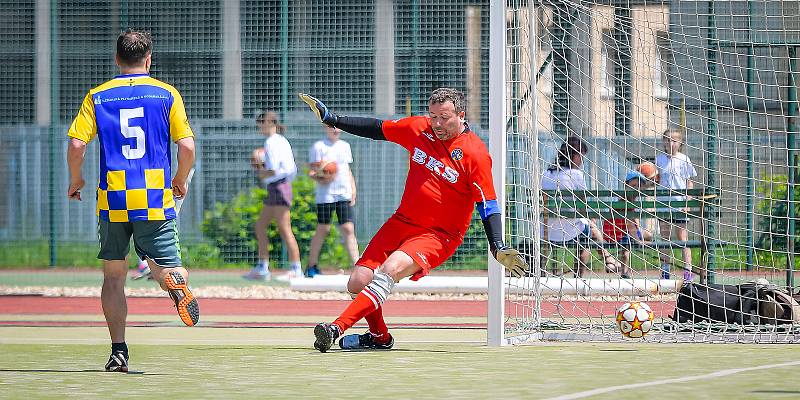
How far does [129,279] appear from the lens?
16797 mm

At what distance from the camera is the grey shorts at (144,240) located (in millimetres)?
7715

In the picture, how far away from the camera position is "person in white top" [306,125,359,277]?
1603 centimetres

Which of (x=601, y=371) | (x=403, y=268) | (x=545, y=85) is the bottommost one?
(x=601, y=371)

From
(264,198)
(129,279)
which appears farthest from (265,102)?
(129,279)

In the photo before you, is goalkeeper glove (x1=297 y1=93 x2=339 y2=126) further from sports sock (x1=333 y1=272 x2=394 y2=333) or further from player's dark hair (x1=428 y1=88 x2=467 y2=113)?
sports sock (x1=333 y1=272 x2=394 y2=333)

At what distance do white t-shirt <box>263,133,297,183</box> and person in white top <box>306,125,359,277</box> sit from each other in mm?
441

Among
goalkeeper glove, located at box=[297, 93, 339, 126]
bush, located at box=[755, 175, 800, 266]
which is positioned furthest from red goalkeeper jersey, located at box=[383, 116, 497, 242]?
bush, located at box=[755, 175, 800, 266]

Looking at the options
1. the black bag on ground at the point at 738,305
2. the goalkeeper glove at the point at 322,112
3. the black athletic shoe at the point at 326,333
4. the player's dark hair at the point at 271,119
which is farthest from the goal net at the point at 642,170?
the player's dark hair at the point at 271,119

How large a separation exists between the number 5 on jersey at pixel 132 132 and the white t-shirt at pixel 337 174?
8.51 metres

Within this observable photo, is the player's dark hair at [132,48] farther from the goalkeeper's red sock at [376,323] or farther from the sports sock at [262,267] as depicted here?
the sports sock at [262,267]

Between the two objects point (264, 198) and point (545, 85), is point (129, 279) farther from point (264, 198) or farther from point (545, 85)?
point (545, 85)

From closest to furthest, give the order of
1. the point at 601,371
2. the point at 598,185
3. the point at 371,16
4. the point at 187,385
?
the point at 187,385, the point at 601,371, the point at 598,185, the point at 371,16

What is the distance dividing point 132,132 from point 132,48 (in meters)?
0.48

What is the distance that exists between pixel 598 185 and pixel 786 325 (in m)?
3.86
